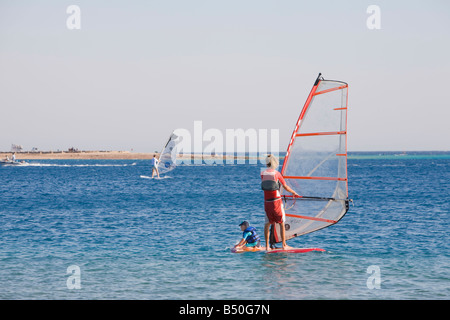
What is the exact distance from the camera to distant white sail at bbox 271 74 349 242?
42.9 feet

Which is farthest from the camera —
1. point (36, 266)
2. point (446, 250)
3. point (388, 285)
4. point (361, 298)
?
point (446, 250)

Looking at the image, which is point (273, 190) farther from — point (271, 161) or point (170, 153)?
point (170, 153)

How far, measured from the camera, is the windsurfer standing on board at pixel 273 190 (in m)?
12.5

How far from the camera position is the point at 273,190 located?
41.4 ft

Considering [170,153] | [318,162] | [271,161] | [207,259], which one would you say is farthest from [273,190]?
[170,153]

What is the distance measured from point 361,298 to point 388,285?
1.32 meters

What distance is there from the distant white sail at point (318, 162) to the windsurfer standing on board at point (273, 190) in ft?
2.97

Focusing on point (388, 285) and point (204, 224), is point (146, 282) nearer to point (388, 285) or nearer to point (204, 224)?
point (388, 285)

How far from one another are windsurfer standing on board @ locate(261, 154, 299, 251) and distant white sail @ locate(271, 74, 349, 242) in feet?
2.97
